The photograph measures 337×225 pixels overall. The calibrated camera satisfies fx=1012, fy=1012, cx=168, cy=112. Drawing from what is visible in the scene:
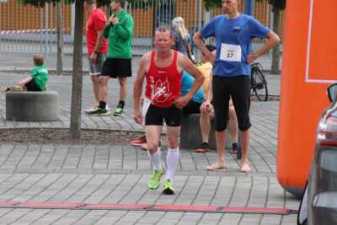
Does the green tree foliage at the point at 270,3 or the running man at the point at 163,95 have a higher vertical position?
the green tree foliage at the point at 270,3

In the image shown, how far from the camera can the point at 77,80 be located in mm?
13672

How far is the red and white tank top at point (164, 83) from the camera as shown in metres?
9.97

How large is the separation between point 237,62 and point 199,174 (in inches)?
50.8

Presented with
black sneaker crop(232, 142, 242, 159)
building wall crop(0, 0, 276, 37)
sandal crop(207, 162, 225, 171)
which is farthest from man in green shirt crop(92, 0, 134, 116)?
building wall crop(0, 0, 276, 37)

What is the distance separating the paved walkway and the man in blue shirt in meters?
0.71

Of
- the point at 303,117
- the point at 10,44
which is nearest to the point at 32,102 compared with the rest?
the point at 303,117

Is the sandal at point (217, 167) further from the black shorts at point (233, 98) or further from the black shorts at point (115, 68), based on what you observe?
the black shorts at point (115, 68)

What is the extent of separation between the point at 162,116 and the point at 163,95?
0.75ft

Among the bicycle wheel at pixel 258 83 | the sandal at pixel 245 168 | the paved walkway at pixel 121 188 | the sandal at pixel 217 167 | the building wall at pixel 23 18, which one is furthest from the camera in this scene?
the building wall at pixel 23 18

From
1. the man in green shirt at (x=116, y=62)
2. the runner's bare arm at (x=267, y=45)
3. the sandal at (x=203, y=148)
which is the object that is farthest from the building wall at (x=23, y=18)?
the runner's bare arm at (x=267, y=45)

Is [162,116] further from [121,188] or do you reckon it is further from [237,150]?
[237,150]

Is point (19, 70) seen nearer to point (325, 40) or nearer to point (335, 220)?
point (325, 40)

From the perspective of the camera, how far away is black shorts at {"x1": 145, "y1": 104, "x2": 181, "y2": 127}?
10.1 m

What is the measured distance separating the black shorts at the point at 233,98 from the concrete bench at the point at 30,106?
186 inches
